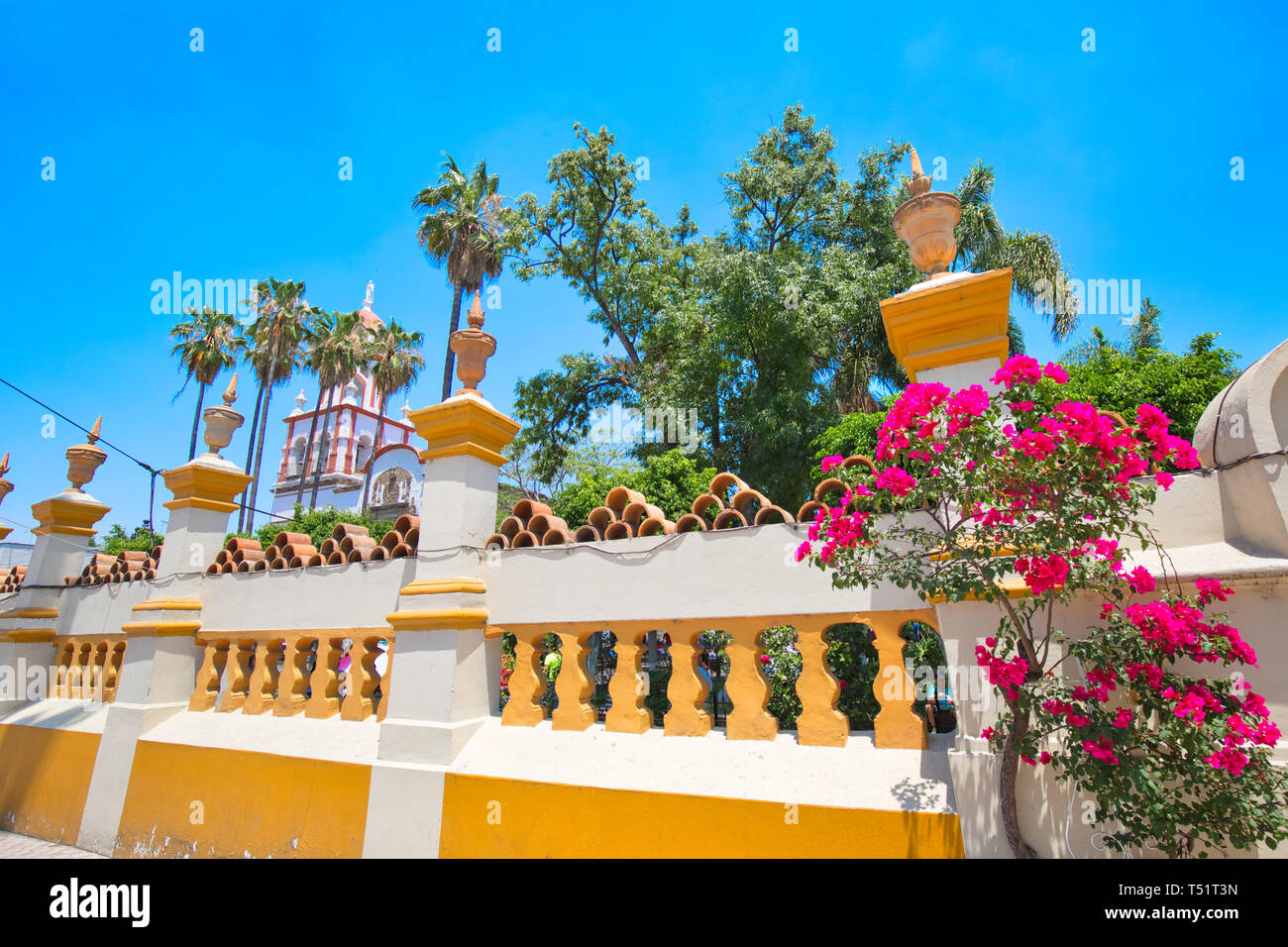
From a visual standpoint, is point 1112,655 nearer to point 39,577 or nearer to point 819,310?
point 39,577

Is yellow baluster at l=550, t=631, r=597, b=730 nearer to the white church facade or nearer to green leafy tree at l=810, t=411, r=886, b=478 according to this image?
green leafy tree at l=810, t=411, r=886, b=478

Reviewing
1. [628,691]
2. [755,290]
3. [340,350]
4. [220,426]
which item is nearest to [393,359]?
[340,350]

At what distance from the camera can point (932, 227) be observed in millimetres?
2963

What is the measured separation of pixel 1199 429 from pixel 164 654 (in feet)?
19.7

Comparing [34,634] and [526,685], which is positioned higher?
[34,634]

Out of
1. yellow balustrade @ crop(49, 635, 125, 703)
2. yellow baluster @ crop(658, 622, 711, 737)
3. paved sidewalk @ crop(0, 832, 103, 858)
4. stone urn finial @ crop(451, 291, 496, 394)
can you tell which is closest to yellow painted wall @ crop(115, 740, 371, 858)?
paved sidewalk @ crop(0, 832, 103, 858)

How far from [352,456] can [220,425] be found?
92.9ft

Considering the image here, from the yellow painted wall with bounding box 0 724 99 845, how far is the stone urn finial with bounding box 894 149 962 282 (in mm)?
6233

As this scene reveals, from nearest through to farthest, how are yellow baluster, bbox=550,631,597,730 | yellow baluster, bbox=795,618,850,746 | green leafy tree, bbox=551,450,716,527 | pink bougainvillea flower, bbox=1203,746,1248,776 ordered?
1. pink bougainvillea flower, bbox=1203,746,1248,776
2. yellow baluster, bbox=795,618,850,746
3. yellow baluster, bbox=550,631,597,730
4. green leafy tree, bbox=551,450,716,527

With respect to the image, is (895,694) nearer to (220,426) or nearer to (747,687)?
(747,687)

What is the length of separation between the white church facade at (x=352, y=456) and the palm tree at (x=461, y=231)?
9.66 m

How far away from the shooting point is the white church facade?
27.4 metres

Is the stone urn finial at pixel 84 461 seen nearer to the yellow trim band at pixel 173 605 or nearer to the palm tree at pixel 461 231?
the yellow trim band at pixel 173 605
